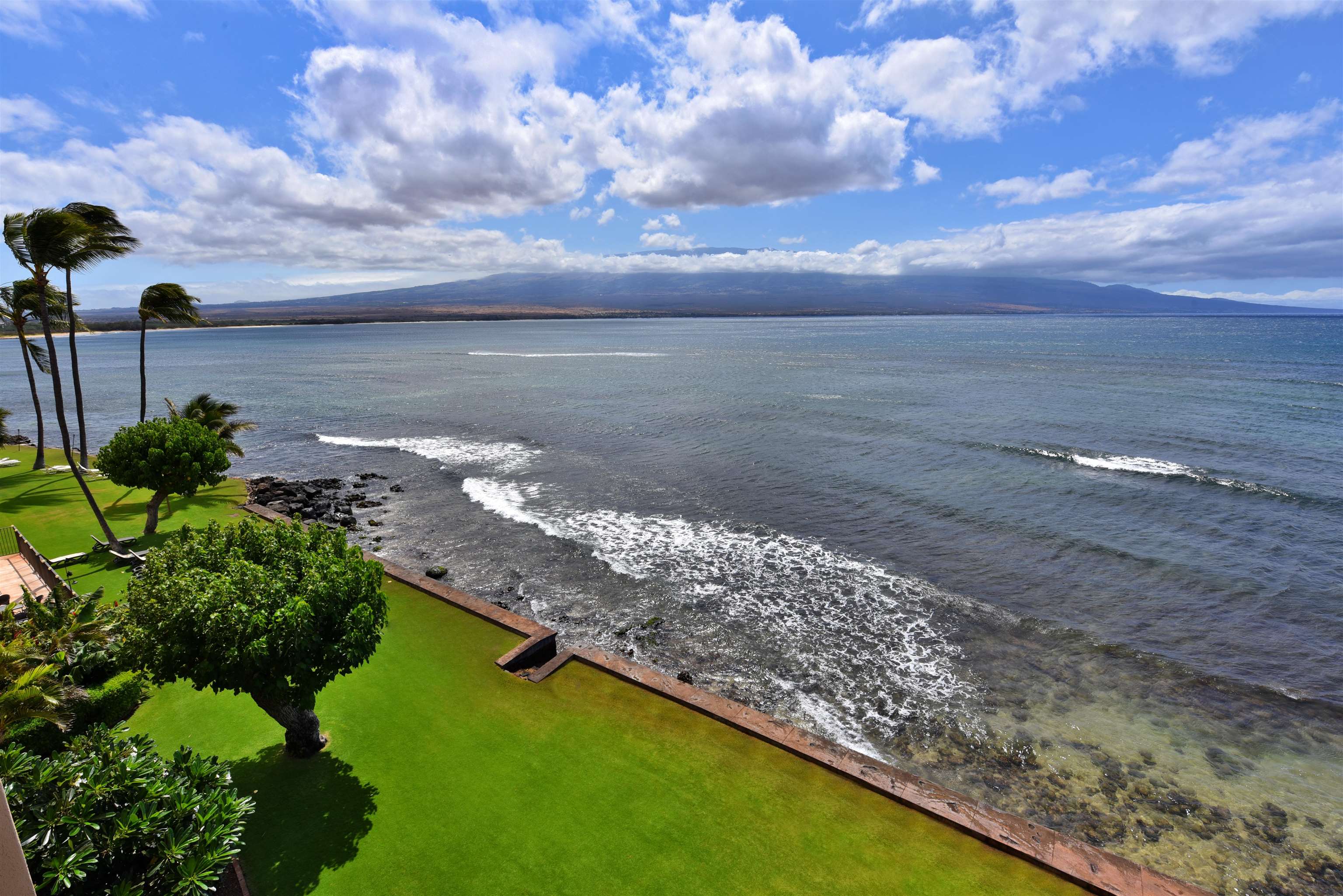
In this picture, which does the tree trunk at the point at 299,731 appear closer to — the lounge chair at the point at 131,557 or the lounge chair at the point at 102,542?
the lounge chair at the point at 131,557

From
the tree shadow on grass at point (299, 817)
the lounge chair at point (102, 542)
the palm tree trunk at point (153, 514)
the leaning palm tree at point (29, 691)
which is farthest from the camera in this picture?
the palm tree trunk at point (153, 514)

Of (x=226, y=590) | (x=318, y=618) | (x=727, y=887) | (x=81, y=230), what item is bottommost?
(x=727, y=887)

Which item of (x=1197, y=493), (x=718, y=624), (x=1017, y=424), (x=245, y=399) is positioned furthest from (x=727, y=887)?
(x=245, y=399)

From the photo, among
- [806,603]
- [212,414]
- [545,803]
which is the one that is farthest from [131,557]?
[806,603]

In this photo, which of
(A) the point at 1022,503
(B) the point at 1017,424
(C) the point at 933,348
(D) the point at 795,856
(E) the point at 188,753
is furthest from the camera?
(C) the point at 933,348

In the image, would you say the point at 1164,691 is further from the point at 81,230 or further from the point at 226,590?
the point at 81,230

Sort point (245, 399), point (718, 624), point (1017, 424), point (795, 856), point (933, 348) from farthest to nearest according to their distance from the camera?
point (933, 348), point (245, 399), point (1017, 424), point (718, 624), point (795, 856)

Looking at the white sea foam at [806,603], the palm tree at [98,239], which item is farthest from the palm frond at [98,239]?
the white sea foam at [806,603]
